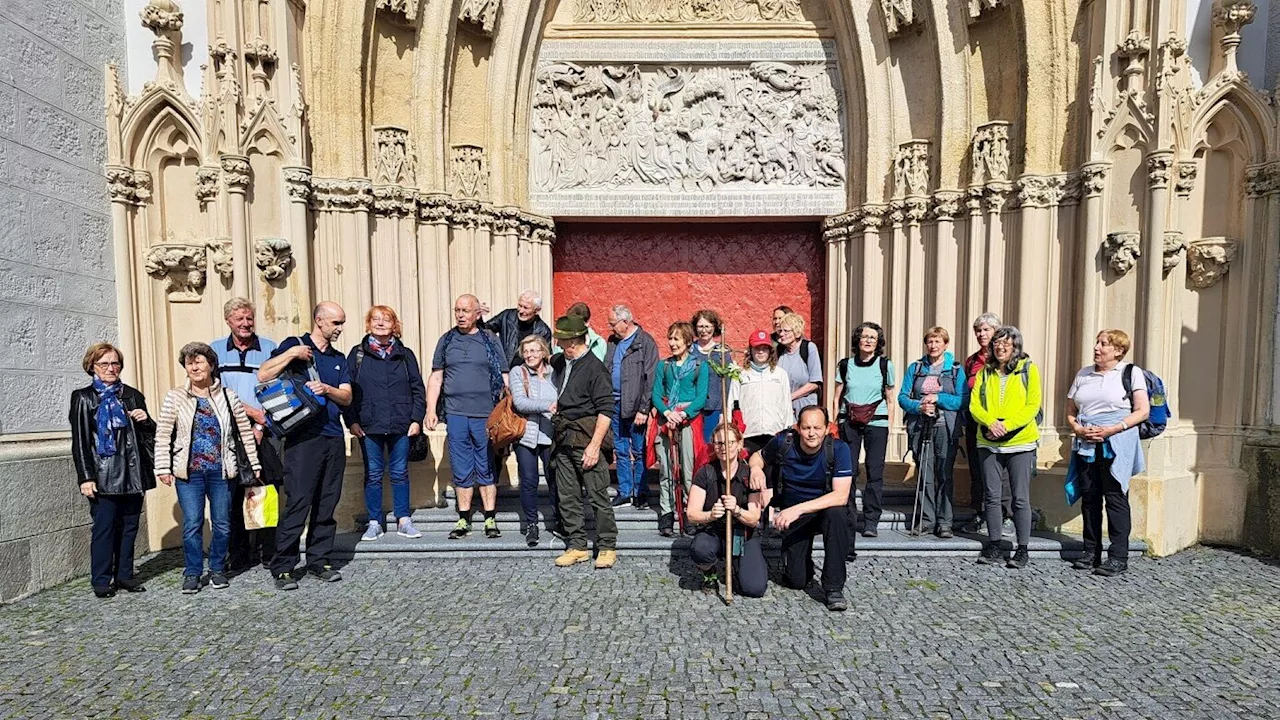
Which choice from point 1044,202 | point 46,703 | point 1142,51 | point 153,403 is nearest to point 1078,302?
point 1044,202

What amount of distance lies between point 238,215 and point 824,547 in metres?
5.16

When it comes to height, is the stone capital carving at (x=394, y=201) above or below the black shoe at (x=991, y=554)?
above

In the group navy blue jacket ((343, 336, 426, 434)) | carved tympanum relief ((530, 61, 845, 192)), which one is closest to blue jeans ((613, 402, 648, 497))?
navy blue jacket ((343, 336, 426, 434))

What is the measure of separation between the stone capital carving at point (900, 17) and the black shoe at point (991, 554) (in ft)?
16.0

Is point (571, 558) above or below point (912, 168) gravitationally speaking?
below

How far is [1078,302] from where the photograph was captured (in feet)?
19.2

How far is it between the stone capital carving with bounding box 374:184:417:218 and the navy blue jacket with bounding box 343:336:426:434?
1772 millimetres

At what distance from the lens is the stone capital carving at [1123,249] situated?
5512mm

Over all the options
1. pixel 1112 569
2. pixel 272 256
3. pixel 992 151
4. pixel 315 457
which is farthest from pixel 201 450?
pixel 992 151

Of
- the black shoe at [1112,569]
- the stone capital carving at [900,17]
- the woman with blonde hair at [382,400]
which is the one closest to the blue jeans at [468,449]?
the woman with blonde hair at [382,400]

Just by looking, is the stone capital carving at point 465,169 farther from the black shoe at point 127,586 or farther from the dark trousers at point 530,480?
the black shoe at point 127,586

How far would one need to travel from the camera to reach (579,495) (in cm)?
500

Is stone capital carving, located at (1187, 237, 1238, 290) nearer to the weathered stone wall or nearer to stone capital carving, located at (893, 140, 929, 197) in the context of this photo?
stone capital carving, located at (893, 140, 929, 197)

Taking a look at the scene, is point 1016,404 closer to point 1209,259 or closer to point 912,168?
point 1209,259
